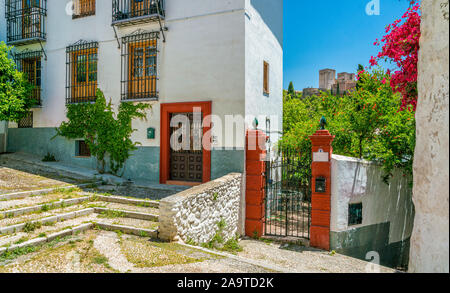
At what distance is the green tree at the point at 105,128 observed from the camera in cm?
985

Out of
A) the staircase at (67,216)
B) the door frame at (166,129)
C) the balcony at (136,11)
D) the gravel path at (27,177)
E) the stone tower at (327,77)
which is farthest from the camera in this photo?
the stone tower at (327,77)

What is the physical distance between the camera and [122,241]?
212 inches

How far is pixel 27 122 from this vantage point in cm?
1205

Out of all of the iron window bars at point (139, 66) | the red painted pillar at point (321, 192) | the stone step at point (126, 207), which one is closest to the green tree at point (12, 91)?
the iron window bars at point (139, 66)

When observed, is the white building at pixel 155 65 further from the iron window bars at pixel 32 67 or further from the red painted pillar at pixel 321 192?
the red painted pillar at pixel 321 192

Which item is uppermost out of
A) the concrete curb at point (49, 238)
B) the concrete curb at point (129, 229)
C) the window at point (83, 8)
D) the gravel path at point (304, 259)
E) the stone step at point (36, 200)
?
the window at point (83, 8)

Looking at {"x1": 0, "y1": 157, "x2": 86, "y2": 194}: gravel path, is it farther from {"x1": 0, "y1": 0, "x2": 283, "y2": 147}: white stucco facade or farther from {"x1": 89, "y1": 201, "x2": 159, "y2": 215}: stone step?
{"x1": 0, "y1": 0, "x2": 283, "y2": 147}: white stucco facade

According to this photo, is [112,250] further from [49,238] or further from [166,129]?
[166,129]

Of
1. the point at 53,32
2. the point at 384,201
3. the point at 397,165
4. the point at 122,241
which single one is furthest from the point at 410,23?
the point at 53,32

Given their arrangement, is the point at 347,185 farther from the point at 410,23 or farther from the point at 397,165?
the point at 410,23

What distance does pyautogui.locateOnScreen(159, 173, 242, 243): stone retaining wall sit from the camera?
548 cm

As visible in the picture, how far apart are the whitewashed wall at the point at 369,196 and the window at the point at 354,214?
0.32ft

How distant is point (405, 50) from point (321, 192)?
3.52 metres
